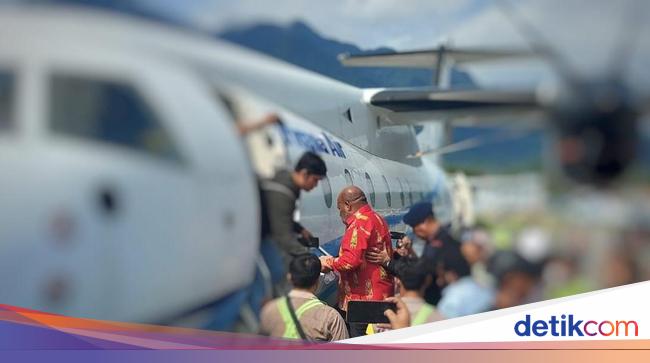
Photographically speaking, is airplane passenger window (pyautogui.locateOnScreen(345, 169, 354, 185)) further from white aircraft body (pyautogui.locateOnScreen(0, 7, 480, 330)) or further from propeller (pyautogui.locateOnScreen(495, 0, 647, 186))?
propeller (pyautogui.locateOnScreen(495, 0, 647, 186))

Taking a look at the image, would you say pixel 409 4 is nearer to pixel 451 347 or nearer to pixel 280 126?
pixel 280 126

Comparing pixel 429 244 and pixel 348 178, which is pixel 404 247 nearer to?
pixel 429 244

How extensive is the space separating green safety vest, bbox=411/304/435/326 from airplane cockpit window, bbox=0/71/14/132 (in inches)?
53.5

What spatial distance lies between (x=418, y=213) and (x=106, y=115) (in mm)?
1106

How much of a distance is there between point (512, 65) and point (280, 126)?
659mm

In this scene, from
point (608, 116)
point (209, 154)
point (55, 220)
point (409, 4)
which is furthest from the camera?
point (409, 4)

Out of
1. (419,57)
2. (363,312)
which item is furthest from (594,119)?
(363,312)

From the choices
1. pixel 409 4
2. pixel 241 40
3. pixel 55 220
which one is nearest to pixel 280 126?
pixel 241 40

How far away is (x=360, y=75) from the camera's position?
2.54 m

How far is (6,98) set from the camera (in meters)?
1.93

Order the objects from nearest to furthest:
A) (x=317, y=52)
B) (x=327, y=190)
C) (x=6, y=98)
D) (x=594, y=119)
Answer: (x=6, y=98)
(x=594, y=119)
(x=317, y=52)
(x=327, y=190)

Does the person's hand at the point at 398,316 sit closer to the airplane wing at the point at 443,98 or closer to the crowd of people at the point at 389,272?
the crowd of people at the point at 389,272

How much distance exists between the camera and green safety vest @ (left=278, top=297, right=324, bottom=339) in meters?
2.46

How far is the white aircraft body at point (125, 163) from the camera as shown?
1942 mm
